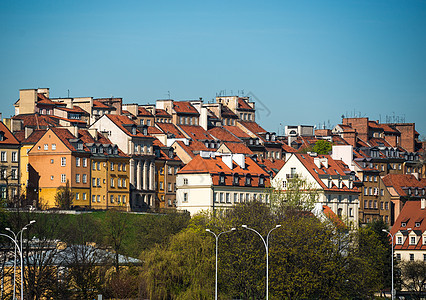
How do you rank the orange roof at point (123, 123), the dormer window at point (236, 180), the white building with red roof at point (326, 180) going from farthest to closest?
the orange roof at point (123, 123) < the white building with red roof at point (326, 180) < the dormer window at point (236, 180)

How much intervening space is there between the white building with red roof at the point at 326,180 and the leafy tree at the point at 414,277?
16.1 meters

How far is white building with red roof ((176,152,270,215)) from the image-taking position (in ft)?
→ 520

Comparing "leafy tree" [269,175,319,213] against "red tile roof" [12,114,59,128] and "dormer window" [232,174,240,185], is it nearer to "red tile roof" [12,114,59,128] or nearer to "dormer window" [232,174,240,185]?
"dormer window" [232,174,240,185]

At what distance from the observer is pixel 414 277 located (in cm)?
14425

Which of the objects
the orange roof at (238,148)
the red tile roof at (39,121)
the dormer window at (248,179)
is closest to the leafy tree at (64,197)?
the red tile roof at (39,121)

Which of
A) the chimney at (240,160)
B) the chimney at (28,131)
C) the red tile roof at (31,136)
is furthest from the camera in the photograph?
the chimney at (240,160)

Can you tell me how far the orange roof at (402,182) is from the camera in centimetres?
18825

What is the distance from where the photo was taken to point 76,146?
158 meters

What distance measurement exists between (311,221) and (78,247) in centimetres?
2298

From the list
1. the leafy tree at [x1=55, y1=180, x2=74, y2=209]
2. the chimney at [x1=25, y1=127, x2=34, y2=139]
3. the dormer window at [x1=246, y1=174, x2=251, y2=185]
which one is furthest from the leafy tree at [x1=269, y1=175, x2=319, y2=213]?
the chimney at [x1=25, y1=127, x2=34, y2=139]


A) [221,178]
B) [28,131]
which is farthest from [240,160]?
[28,131]

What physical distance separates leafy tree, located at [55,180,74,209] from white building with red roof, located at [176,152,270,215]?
1536 centimetres

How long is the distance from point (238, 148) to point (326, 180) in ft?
92.3

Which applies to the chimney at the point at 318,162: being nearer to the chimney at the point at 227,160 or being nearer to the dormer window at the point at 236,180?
the dormer window at the point at 236,180
